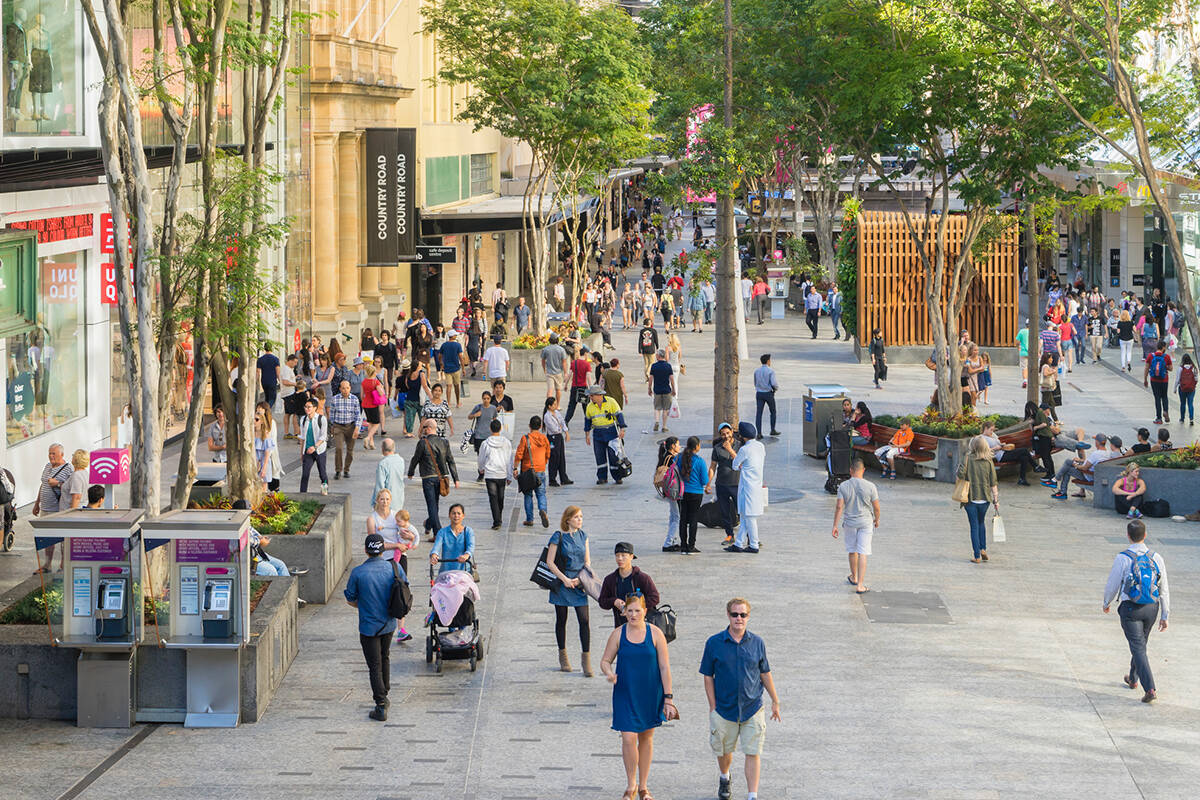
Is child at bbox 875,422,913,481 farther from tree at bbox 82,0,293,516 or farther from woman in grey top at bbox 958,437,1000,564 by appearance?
tree at bbox 82,0,293,516

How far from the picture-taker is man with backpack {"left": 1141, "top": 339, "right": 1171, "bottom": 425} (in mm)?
29109

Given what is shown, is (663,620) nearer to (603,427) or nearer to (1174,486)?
(603,427)

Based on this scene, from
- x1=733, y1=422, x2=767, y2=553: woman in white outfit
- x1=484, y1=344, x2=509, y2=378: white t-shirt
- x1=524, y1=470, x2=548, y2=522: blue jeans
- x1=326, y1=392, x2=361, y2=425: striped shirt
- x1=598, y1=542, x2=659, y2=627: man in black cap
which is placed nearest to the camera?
x1=598, y1=542, x2=659, y2=627: man in black cap

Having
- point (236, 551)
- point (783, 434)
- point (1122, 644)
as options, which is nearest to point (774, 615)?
point (1122, 644)

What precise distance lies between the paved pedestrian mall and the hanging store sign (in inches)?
807

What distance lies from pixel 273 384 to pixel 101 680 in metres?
16.2

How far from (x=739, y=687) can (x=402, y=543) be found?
595 centimetres

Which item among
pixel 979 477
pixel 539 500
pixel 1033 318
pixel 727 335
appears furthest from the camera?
pixel 1033 318

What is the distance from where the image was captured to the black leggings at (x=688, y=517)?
18.8 metres

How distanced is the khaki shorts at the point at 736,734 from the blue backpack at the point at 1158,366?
67.0 feet

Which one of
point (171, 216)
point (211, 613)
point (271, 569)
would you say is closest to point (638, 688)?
point (211, 613)

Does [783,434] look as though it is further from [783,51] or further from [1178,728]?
[1178,728]

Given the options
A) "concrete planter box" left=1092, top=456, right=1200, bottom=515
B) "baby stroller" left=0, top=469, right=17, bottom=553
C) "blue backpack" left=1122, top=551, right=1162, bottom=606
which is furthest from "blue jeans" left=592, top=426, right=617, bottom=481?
"blue backpack" left=1122, top=551, right=1162, bottom=606

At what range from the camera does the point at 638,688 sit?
1065 centimetres
